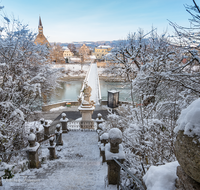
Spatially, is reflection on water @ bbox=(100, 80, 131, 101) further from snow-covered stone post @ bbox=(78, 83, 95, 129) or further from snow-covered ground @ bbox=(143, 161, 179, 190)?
snow-covered ground @ bbox=(143, 161, 179, 190)

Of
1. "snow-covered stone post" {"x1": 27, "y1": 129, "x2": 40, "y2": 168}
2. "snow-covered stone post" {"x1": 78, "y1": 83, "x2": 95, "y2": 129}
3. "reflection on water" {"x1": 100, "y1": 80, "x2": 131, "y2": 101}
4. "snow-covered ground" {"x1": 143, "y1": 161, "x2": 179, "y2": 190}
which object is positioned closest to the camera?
"snow-covered ground" {"x1": 143, "y1": 161, "x2": 179, "y2": 190}

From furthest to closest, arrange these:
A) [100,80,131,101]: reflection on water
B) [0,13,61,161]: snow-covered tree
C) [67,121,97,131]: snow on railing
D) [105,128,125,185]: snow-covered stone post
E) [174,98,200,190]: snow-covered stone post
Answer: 1. [100,80,131,101]: reflection on water
2. [67,121,97,131]: snow on railing
3. [0,13,61,161]: snow-covered tree
4. [105,128,125,185]: snow-covered stone post
5. [174,98,200,190]: snow-covered stone post

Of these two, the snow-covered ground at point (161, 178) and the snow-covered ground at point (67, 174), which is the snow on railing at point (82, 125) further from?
the snow-covered ground at point (161, 178)

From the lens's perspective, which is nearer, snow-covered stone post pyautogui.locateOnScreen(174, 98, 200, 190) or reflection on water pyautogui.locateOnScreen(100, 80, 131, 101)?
snow-covered stone post pyautogui.locateOnScreen(174, 98, 200, 190)

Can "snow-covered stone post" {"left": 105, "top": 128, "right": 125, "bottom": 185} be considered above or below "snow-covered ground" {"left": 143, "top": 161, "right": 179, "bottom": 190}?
below

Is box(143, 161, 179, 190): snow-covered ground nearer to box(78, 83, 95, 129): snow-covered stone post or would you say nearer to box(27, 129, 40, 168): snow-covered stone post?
box(27, 129, 40, 168): snow-covered stone post

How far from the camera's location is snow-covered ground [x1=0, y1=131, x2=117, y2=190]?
366 centimetres

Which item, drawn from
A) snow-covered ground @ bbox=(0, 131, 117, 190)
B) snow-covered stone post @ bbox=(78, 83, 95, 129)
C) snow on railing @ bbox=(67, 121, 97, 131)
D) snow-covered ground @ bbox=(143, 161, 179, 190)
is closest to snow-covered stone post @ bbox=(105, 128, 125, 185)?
snow-covered ground @ bbox=(0, 131, 117, 190)

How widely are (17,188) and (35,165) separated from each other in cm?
148

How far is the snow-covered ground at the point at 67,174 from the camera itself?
366 centimetres

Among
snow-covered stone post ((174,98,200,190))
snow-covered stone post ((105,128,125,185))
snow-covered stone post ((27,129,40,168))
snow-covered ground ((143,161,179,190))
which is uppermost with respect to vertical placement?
snow-covered stone post ((174,98,200,190))

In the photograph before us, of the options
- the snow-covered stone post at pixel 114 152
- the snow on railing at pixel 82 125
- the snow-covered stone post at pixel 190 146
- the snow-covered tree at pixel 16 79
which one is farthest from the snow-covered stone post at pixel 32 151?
the snow on railing at pixel 82 125

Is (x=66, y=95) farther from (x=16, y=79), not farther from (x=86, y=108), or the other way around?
(x=16, y=79)

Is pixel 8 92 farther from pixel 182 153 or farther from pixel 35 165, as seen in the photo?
pixel 182 153
